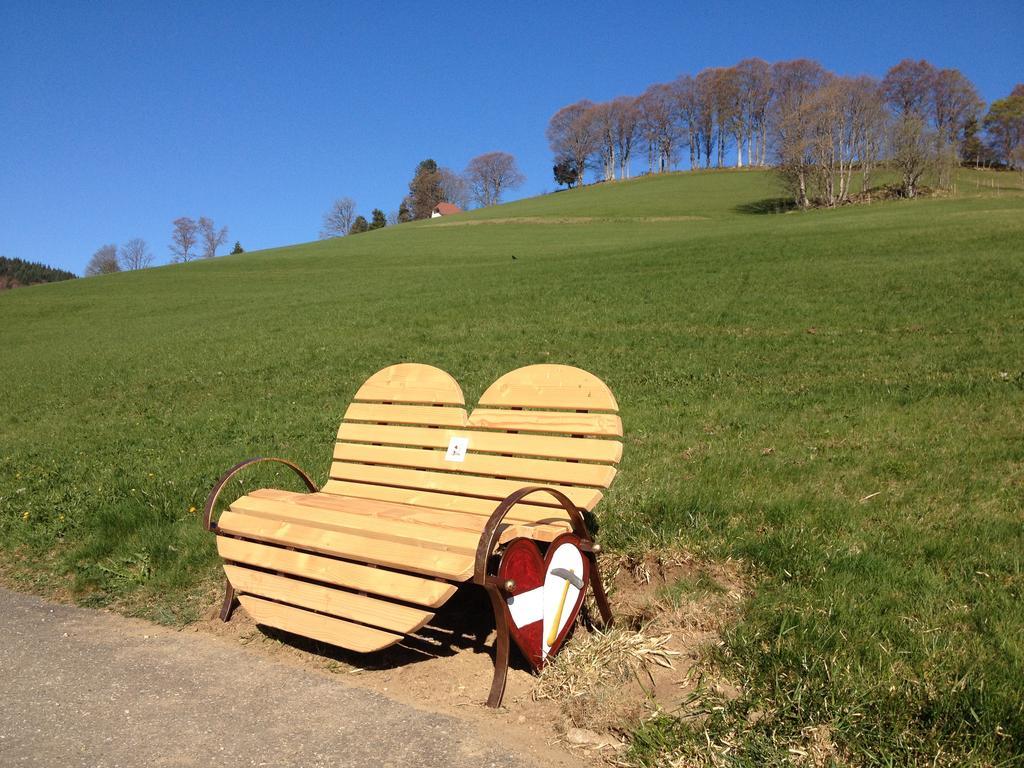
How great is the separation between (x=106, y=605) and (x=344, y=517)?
1782 millimetres

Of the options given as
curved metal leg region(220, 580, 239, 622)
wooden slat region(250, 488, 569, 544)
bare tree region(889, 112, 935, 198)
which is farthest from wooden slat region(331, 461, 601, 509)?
bare tree region(889, 112, 935, 198)

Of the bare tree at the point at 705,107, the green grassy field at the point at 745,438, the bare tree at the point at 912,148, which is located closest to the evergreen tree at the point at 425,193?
the bare tree at the point at 705,107

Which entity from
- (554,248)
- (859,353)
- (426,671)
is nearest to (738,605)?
(426,671)

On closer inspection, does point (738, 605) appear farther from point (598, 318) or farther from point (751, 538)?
point (598, 318)

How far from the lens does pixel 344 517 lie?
11.9 feet

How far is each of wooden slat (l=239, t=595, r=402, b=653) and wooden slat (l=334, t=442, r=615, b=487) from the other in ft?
3.81

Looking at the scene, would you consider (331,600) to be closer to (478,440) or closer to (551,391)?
(478,440)

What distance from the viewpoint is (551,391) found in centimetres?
403

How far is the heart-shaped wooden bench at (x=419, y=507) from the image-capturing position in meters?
3.09

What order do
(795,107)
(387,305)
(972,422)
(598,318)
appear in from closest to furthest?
(972,422) → (598,318) → (387,305) → (795,107)

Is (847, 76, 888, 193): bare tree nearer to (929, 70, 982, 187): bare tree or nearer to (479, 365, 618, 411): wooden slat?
(929, 70, 982, 187): bare tree

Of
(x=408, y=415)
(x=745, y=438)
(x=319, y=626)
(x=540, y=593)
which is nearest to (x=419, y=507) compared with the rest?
(x=408, y=415)

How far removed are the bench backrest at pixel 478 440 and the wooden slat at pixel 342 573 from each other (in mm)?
890

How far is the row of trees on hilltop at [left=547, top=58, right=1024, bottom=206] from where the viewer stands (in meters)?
50.5
